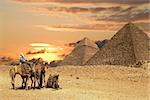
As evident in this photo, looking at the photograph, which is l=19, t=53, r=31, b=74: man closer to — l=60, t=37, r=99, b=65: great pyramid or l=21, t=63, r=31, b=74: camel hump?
l=21, t=63, r=31, b=74: camel hump

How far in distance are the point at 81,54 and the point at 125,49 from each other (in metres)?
25.7

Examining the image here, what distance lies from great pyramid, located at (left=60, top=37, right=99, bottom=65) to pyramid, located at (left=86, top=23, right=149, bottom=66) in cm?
1719

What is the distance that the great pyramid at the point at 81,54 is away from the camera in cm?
9612

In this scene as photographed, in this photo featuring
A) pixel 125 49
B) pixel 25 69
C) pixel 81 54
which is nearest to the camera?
pixel 25 69

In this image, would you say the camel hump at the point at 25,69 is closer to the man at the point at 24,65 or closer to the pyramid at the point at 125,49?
the man at the point at 24,65

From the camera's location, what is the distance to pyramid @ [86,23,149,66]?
70938mm

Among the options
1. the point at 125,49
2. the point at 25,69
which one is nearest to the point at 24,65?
the point at 25,69

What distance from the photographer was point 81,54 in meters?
98.9

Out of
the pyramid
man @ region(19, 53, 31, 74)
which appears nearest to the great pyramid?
the pyramid

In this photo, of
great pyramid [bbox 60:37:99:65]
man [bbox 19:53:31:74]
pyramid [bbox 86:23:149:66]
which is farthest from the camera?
great pyramid [bbox 60:37:99:65]

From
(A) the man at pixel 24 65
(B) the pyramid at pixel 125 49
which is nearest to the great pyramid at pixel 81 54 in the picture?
(B) the pyramid at pixel 125 49

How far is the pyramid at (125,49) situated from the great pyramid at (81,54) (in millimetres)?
17193

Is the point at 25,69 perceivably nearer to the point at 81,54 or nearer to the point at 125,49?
the point at 125,49

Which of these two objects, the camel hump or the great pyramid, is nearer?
the camel hump
